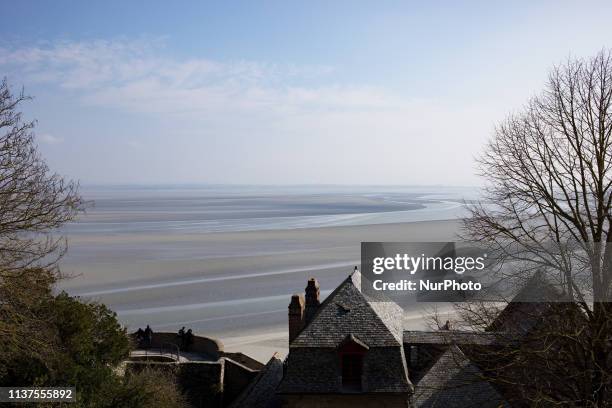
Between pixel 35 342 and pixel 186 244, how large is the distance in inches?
2745

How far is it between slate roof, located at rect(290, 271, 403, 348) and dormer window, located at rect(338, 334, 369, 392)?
280 millimetres

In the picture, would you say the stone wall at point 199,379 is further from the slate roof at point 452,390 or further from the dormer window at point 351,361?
the slate roof at point 452,390

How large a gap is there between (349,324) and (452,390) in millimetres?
3798

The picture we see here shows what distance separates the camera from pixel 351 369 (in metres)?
19.2

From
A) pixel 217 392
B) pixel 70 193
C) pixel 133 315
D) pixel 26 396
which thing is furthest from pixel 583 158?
pixel 133 315

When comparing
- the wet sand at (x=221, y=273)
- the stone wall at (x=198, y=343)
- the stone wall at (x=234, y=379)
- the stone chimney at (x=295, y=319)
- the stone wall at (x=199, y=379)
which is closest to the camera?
the stone chimney at (x=295, y=319)

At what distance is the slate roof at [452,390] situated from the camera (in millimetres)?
18484

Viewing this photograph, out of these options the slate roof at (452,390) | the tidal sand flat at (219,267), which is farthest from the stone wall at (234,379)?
the slate roof at (452,390)

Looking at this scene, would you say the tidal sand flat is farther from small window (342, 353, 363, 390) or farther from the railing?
small window (342, 353, 363, 390)

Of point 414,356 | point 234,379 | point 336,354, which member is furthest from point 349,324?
point 234,379

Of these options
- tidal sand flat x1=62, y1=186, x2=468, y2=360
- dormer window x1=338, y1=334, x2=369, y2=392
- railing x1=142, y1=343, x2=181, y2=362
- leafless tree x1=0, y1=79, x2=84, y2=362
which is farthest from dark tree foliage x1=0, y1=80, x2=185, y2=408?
tidal sand flat x1=62, y1=186, x2=468, y2=360

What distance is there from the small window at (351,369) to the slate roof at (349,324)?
549 millimetres

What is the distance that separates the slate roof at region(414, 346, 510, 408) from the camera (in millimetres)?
18484

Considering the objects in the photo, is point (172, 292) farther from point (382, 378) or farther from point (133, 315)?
point (382, 378)
